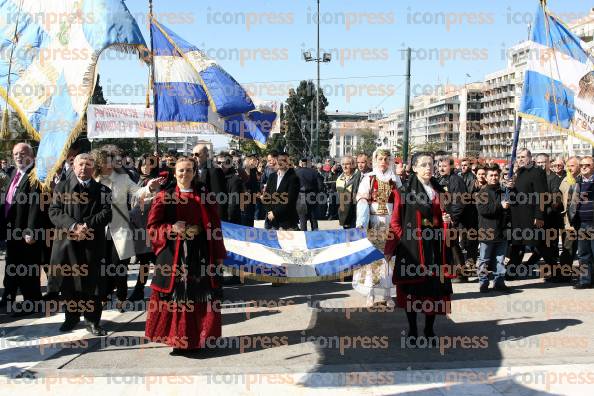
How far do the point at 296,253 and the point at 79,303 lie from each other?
2.56 meters

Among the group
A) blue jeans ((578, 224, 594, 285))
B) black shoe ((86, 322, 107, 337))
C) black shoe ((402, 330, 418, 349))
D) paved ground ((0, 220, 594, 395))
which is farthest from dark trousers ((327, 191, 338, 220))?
black shoe ((86, 322, 107, 337))

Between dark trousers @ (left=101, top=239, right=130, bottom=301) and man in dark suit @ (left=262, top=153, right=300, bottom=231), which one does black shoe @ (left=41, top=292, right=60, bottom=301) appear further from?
man in dark suit @ (left=262, top=153, right=300, bottom=231)

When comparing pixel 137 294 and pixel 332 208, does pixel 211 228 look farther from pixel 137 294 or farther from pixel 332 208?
pixel 332 208

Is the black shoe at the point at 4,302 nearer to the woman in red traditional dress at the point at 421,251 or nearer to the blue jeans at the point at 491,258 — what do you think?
the woman in red traditional dress at the point at 421,251

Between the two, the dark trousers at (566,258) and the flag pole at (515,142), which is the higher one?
the flag pole at (515,142)

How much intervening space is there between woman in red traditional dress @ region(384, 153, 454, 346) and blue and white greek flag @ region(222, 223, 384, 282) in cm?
77

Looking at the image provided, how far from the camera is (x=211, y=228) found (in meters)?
6.12

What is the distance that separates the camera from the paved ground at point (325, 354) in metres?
5.11

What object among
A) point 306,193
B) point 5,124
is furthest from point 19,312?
point 306,193

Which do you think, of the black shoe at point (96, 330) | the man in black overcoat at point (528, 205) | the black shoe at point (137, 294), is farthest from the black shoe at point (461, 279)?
the black shoe at point (96, 330)

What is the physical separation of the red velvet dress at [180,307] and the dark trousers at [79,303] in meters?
1.07

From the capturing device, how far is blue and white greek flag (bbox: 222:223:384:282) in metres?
7.00

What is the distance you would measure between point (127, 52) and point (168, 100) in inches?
91.5

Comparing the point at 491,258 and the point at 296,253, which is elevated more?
the point at 296,253
